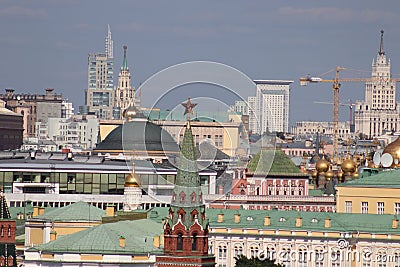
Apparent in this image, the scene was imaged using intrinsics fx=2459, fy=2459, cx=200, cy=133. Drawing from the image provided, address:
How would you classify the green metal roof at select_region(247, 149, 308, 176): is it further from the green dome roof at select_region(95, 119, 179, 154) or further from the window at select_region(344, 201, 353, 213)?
the green dome roof at select_region(95, 119, 179, 154)

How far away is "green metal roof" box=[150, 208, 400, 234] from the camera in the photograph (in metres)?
85.1

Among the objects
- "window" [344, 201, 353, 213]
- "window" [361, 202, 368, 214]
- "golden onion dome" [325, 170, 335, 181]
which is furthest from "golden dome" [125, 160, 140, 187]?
"golden onion dome" [325, 170, 335, 181]

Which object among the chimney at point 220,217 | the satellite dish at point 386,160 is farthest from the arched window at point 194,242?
the satellite dish at point 386,160

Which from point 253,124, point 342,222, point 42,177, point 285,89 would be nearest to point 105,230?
point 253,124

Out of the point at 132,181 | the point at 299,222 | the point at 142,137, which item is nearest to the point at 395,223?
the point at 299,222

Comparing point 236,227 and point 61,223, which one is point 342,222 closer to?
point 236,227

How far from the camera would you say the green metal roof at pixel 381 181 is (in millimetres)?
97938

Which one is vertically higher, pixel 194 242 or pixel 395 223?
pixel 395 223

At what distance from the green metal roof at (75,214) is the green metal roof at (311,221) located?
2068 mm

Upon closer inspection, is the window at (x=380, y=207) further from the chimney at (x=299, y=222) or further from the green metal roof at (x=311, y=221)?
the chimney at (x=299, y=222)

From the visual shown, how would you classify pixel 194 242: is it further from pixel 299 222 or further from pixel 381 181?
pixel 381 181

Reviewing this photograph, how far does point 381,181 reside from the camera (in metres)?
98.4

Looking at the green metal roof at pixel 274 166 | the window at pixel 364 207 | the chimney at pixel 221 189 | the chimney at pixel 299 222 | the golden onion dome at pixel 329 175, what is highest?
the green metal roof at pixel 274 166

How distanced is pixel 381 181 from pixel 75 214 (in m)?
18.9
